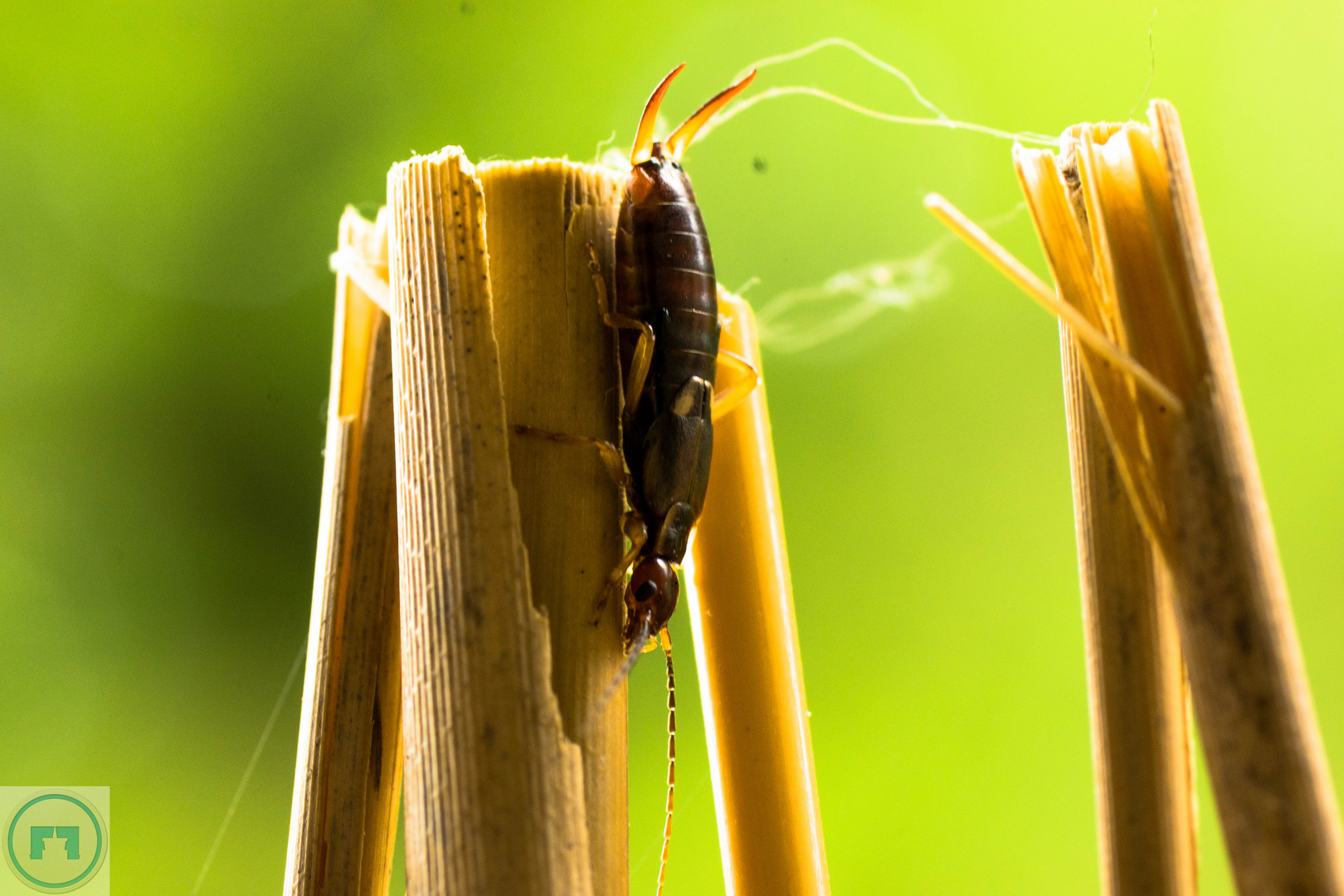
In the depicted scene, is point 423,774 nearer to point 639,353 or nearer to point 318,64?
point 639,353

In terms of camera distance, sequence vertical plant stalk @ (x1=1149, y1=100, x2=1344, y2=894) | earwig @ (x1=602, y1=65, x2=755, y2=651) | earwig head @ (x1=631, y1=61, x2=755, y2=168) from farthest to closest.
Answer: earwig head @ (x1=631, y1=61, x2=755, y2=168) < earwig @ (x1=602, y1=65, x2=755, y2=651) < vertical plant stalk @ (x1=1149, y1=100, x2=1344, y2=894)

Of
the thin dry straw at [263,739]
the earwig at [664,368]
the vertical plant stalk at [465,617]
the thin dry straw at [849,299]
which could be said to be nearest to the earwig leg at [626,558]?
the earwig at [664,368]

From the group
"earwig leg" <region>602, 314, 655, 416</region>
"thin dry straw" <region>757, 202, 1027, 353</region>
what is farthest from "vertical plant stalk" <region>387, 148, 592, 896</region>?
"thin dry straw" <region>757, 202, 1027, 353</region>

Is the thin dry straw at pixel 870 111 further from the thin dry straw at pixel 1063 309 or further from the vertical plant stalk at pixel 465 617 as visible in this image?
the vertical plant stalk at pixel 465 617

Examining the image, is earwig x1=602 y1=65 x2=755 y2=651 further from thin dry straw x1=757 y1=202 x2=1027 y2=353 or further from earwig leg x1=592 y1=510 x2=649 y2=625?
thin dry straw x1=757 y1=202 x2=1027 y2=353

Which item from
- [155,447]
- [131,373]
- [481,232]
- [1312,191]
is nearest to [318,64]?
[131,373]

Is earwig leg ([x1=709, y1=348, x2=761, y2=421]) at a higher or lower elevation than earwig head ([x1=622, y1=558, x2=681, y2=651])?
higher
